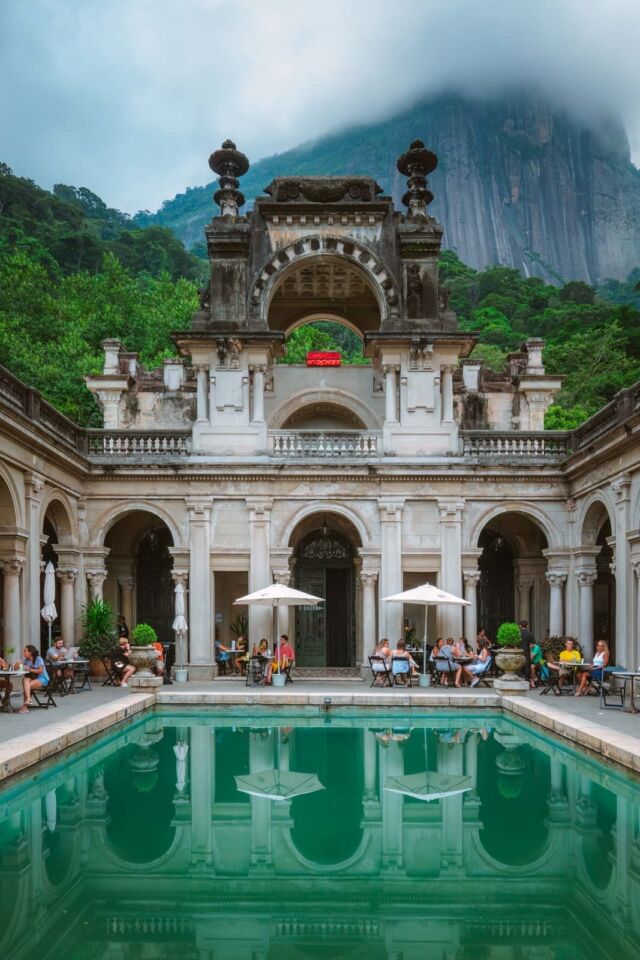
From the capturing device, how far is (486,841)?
924cm

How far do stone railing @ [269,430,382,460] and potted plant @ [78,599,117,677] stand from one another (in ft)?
18.3

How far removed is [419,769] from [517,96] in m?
143

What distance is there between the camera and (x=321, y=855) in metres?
8.79

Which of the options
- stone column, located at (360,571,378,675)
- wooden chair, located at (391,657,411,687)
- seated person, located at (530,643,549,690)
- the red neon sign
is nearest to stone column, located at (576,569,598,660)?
seated person, located at (530,643,549,690)

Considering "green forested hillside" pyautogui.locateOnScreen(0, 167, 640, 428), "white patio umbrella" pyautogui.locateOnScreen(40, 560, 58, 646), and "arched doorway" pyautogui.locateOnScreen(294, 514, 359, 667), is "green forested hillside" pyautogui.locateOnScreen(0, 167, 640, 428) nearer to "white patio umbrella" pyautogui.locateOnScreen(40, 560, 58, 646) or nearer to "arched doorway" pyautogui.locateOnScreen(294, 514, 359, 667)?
"arched doorway" pyautogui.locateOnScreen(294, 514, 359, 667)

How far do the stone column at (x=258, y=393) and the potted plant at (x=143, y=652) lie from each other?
6.60 m

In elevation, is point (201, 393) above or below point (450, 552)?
above

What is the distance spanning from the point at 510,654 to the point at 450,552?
4.91 meters

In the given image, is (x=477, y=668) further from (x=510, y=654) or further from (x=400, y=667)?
(x=510, y=654)

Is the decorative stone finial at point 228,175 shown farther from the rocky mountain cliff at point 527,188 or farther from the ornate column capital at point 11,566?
the rocky mountain cliff at point 527,188

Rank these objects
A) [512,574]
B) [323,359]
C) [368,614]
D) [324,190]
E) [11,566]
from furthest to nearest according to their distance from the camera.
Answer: [323,359] < [512,574] < [324,190] < [368,614] < [11,566]

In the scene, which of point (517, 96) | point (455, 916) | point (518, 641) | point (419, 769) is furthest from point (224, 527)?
point (517, 96)

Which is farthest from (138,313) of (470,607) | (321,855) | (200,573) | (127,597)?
(321,855)

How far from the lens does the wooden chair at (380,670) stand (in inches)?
867
